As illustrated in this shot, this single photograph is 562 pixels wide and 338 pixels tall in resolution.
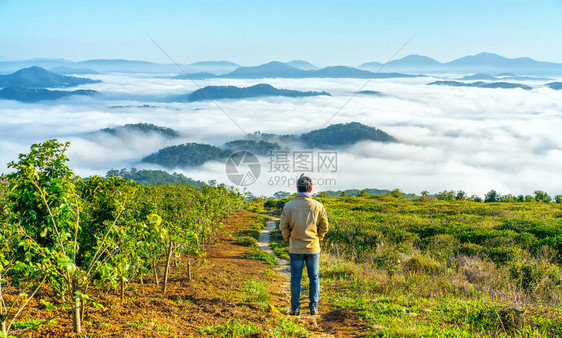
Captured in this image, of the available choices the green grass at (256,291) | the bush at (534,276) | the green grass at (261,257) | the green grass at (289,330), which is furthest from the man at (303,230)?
the green grass at (261,257)

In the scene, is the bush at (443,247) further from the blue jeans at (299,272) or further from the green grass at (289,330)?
the green grass at (289,330)

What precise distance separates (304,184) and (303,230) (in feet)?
2.87

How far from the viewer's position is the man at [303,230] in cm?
742

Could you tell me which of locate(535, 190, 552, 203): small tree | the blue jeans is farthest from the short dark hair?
locate(535, 190, 552, 203): small tree

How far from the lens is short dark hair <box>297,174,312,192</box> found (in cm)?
747

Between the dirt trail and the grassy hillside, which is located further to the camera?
the dirt trail

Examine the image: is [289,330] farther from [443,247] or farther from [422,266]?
[443,247]

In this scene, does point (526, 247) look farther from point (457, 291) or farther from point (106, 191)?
point (106, 191)

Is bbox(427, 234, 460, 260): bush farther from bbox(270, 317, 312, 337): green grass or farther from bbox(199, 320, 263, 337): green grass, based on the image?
bbox(199, 320, 263, 337): green grass

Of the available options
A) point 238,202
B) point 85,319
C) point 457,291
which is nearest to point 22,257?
point 85,319

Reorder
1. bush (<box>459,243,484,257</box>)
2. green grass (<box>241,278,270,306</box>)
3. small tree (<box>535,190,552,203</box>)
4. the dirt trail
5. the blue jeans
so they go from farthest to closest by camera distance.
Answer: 1. small tree (<box>535,190,552,203</box>)
2. bush (<box>459,243,484,257</box>)
3. green grass (<box>241,278,270,306</box>)
4. the blue jeans
5. the dirt trail

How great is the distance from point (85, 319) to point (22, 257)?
173 centimetres

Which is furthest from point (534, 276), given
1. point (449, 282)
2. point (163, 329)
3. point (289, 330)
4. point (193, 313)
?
point (163, 329)

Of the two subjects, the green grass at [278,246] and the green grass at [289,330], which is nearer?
the green grass at [289,330]
